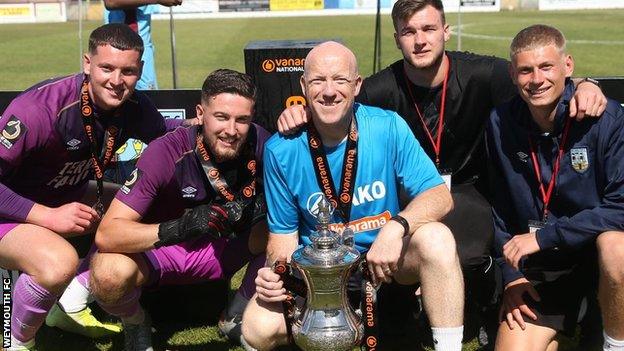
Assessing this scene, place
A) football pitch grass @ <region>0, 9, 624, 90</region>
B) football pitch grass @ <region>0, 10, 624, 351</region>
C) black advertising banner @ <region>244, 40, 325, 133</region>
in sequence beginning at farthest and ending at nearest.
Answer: football pitch grass @ <region>0, 9, 624, 90</region>
football pitch grass @ <region>0, 10, 624, 351</region>
black advertising banner @ <region>244, 40, 325, 133</region>

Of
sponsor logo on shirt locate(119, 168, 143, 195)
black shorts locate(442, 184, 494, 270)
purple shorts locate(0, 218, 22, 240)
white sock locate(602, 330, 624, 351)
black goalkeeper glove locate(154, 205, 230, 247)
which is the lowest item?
white sock locate(602, 330, 624, 351)

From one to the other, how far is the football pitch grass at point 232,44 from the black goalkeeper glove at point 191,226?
94cm

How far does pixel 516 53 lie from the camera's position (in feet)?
11.7

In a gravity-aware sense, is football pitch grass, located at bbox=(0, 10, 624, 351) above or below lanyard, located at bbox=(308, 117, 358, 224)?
below

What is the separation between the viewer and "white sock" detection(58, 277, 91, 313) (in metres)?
4.36

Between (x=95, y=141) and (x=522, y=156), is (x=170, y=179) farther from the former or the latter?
(x=522, y=156)

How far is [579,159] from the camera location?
3.54m

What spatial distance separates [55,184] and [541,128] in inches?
93.1

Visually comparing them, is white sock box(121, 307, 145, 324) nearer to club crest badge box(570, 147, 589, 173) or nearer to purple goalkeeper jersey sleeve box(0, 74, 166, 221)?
purple goalkeeper jersey sleeve box(0, 74, 166, 221)

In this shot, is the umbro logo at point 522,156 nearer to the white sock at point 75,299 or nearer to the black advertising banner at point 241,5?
the white sock at point 75,299

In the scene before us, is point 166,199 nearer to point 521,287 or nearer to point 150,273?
point 150,273

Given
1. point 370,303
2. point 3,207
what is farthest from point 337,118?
point 3,207

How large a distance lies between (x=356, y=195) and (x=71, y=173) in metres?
1.51

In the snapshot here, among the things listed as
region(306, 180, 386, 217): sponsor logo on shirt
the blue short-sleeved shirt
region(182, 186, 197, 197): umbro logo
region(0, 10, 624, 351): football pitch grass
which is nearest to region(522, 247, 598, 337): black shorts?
the blue short-sleeved shirt
